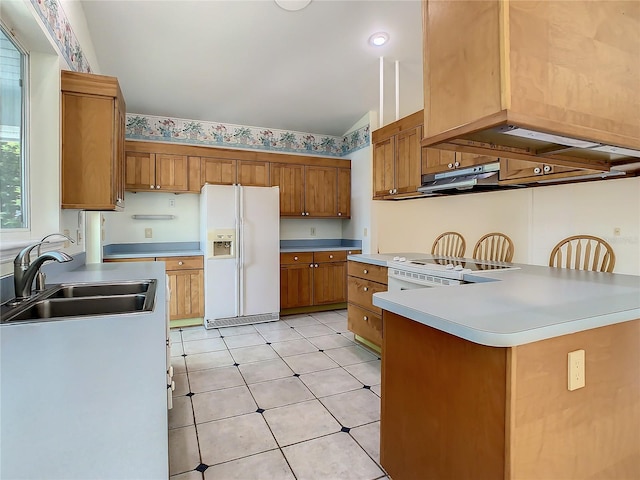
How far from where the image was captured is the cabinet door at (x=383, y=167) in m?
3.35

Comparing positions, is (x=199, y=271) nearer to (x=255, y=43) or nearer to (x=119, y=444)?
(x=255, y=43)

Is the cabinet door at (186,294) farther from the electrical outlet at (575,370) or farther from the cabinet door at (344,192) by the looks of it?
the electrical outlet at (575,370)

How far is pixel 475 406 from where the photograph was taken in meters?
1.07

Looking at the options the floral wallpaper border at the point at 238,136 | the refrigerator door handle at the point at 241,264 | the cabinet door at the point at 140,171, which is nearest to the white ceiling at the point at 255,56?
the floral wallpaper border at the point at 238,136

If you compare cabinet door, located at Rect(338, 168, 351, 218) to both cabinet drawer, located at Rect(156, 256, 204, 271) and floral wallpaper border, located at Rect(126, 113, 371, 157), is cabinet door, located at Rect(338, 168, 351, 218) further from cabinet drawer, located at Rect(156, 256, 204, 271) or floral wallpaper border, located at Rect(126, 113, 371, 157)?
cabinet drawer, located at Rect(156, 256, 204, 271)

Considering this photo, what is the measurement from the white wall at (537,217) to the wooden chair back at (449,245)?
0.29 feet

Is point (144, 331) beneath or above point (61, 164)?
beneath

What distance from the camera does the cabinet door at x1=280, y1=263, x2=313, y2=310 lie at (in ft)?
14.2

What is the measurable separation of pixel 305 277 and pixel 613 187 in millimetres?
3194

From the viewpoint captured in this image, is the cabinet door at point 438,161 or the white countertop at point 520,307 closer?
the white countertop at point 520,307

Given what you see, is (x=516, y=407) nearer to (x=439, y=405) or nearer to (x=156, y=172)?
(x=439, y=405)

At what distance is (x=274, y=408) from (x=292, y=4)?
286 centimetres

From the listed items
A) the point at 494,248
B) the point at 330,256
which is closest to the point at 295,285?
the point at 330,256

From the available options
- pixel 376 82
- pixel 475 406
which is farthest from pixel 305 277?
pixel 475 406
